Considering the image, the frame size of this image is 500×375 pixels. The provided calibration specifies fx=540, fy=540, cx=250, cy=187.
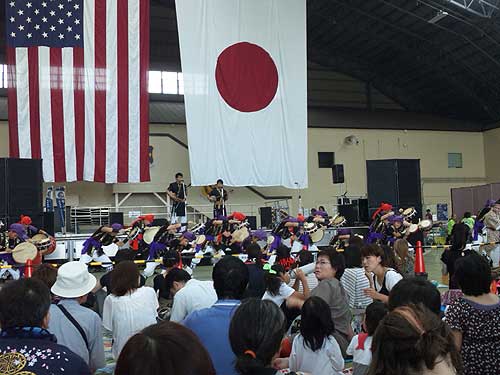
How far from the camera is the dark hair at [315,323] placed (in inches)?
115

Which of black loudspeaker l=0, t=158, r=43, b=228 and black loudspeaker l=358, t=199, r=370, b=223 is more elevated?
black loudspeaker l=0, t=158, r=43, b=228

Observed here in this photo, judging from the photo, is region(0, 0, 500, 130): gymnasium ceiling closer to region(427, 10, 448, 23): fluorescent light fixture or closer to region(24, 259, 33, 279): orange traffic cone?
region(427, 10, 448, 23): fluorescent light fixture

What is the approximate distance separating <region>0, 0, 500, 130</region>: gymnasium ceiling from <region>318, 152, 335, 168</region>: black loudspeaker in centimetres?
423

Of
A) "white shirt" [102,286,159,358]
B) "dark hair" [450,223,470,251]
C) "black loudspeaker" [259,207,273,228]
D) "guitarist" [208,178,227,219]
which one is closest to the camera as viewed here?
"white shirt" [102,286,159,358]

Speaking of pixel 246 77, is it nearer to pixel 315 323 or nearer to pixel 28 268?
pixel 28 268

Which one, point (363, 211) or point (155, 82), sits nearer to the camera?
point (363, 211)

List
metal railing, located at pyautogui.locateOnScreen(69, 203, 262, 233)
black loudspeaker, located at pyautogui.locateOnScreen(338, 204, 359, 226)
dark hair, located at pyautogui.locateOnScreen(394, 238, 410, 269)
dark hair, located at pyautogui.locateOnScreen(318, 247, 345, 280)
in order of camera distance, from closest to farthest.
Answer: dark hair, located at pyautogui.locateOnScreen(318, 247, 345, 280) → dark hair, located at pyautogui.locateOnScreen(394, 238, 410, 269) → black loudspeaker, located at pyautogui.locateOnScreen(338, 204, 359, 226) → metal railing, located at pyautogui.locateOnScreen(69, 203, 262, 233)

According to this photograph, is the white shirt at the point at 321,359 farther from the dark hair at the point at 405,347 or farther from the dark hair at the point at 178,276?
the dark hair at the point at 178,276

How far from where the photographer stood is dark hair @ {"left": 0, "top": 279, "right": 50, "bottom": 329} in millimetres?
1911

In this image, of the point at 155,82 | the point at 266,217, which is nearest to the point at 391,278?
the point at 266,217

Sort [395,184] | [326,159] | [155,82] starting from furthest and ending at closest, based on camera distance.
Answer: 1. [326,159]
2. [155,82]
3. [395,184]

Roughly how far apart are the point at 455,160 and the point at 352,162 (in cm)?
591

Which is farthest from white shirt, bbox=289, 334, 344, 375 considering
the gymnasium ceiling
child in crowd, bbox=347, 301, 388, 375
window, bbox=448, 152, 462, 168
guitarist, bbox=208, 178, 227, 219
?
window, bbox=448, 152, 462, 168

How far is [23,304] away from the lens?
1.95m
